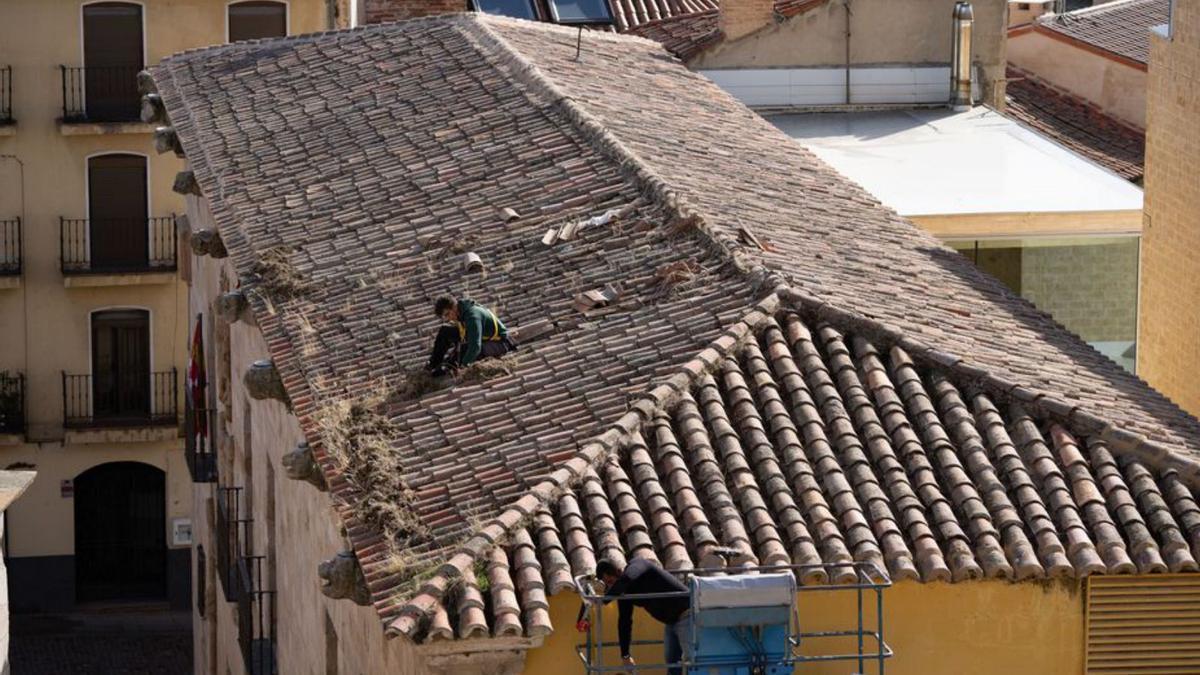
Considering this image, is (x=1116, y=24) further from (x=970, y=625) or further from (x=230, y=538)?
(x=970, y=625)

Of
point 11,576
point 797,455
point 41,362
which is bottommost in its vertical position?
point 11,576


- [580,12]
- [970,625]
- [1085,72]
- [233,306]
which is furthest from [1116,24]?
[970,625]

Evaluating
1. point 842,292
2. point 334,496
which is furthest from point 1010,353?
point 334,496

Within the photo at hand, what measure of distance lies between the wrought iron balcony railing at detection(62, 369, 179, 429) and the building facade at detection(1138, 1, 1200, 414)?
23.6m

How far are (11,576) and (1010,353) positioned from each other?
3197cm

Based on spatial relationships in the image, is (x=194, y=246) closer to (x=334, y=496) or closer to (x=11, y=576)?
(x=334, y=496)

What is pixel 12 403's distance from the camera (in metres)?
51.2

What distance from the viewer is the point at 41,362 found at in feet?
170

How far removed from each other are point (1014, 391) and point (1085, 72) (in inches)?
1023

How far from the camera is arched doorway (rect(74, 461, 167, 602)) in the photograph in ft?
170

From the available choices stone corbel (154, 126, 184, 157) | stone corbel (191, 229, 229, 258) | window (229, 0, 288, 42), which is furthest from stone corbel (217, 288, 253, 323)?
window (229, 0, 288, 42)

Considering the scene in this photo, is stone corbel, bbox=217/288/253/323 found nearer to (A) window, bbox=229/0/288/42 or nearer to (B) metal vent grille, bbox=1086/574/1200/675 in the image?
(B) metal vent grille, bbox=1086/574/1200/675

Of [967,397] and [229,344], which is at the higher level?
[967,397]

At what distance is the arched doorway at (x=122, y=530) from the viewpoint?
170ft
